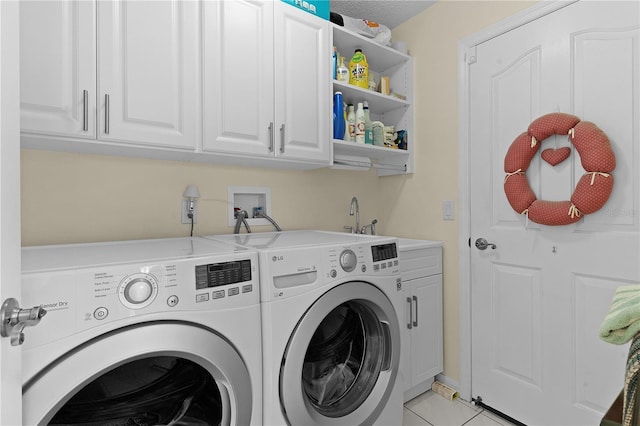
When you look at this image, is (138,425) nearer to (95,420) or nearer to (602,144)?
(95,420)

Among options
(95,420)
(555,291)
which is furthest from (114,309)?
(555,291)

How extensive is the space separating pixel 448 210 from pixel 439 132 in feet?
1.73

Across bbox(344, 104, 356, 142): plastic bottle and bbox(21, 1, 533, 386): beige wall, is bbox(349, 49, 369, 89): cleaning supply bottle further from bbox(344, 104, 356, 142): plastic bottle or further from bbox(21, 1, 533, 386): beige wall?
bbox(21, 1, 533, 386): beige wall

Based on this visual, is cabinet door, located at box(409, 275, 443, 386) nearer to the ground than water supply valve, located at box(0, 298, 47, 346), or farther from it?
nearer to the ground

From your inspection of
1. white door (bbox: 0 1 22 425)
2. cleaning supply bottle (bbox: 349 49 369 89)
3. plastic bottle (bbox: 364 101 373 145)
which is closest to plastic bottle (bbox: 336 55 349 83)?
cleaning supply bottle (bbox: 349 49 369 89)

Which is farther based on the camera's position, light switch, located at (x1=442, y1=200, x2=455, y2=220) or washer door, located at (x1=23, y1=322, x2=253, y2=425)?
light switch, located at (x1=442, y1=200, x2=455, y2=220)

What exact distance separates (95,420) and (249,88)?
4.46ft

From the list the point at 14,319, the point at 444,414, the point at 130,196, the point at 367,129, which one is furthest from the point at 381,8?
the point at 444,414

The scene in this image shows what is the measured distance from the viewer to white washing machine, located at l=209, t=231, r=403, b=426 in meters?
1.11

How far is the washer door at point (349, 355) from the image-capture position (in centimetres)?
123

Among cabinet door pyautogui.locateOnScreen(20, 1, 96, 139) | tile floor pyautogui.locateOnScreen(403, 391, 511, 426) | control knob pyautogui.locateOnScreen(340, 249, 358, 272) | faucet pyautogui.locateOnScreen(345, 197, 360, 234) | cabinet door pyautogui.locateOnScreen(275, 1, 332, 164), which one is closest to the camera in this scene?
cabinet door pyautogui.locateOnScreen(20, 1, 96, 139)

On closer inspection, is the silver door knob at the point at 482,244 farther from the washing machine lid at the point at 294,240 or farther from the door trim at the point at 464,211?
the washing machine lid at the point at 294,240

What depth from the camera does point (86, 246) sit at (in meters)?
1.30

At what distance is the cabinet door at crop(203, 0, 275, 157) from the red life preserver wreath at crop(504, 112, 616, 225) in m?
1.28
